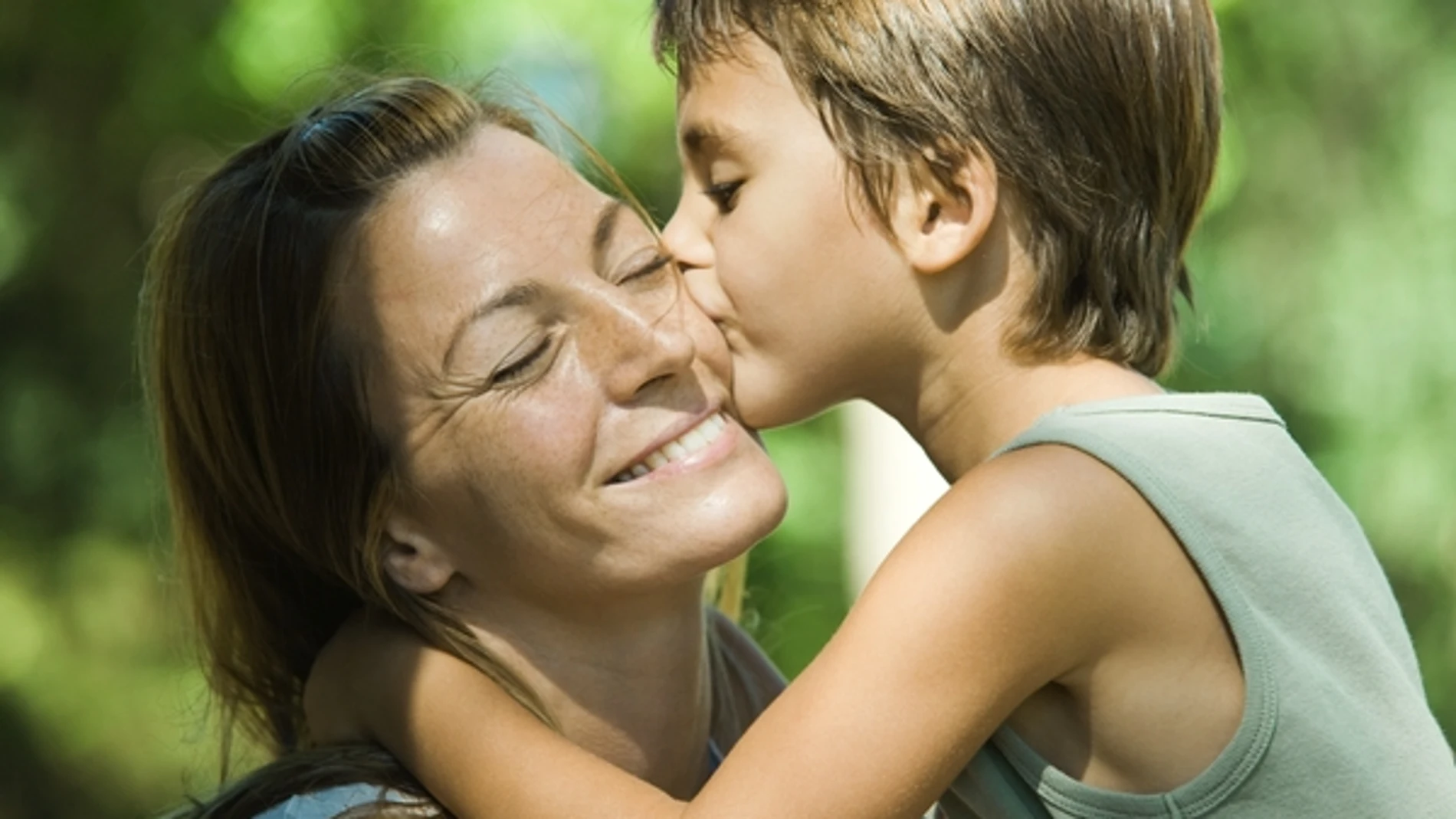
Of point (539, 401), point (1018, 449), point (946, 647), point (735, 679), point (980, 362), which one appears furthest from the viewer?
point (735, 679)

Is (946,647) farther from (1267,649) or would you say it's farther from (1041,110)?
(1041,110)

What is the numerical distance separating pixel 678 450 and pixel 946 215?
482 millimetres

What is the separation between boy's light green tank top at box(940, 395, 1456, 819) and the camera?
2.14 meters

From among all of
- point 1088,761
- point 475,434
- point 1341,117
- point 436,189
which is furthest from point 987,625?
point 1341,117

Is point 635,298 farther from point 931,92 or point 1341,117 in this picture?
point 1341,117

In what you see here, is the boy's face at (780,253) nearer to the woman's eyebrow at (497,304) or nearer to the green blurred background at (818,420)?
the woman's eyebrow at (497,304)

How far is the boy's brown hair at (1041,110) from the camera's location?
2461 millimetres

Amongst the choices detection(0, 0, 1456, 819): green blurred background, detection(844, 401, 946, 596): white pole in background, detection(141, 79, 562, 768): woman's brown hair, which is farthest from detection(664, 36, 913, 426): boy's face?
detection(0, 0, 1456, 819): green blurred background

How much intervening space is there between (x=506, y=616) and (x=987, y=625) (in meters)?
0.78

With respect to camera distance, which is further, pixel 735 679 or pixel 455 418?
pixel 735 679

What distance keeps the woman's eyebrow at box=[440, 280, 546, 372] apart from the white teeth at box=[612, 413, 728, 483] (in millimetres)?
260

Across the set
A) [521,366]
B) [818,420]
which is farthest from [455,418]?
[818,420]

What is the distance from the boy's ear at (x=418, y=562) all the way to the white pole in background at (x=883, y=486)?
239 cm

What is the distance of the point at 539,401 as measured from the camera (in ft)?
7.97
